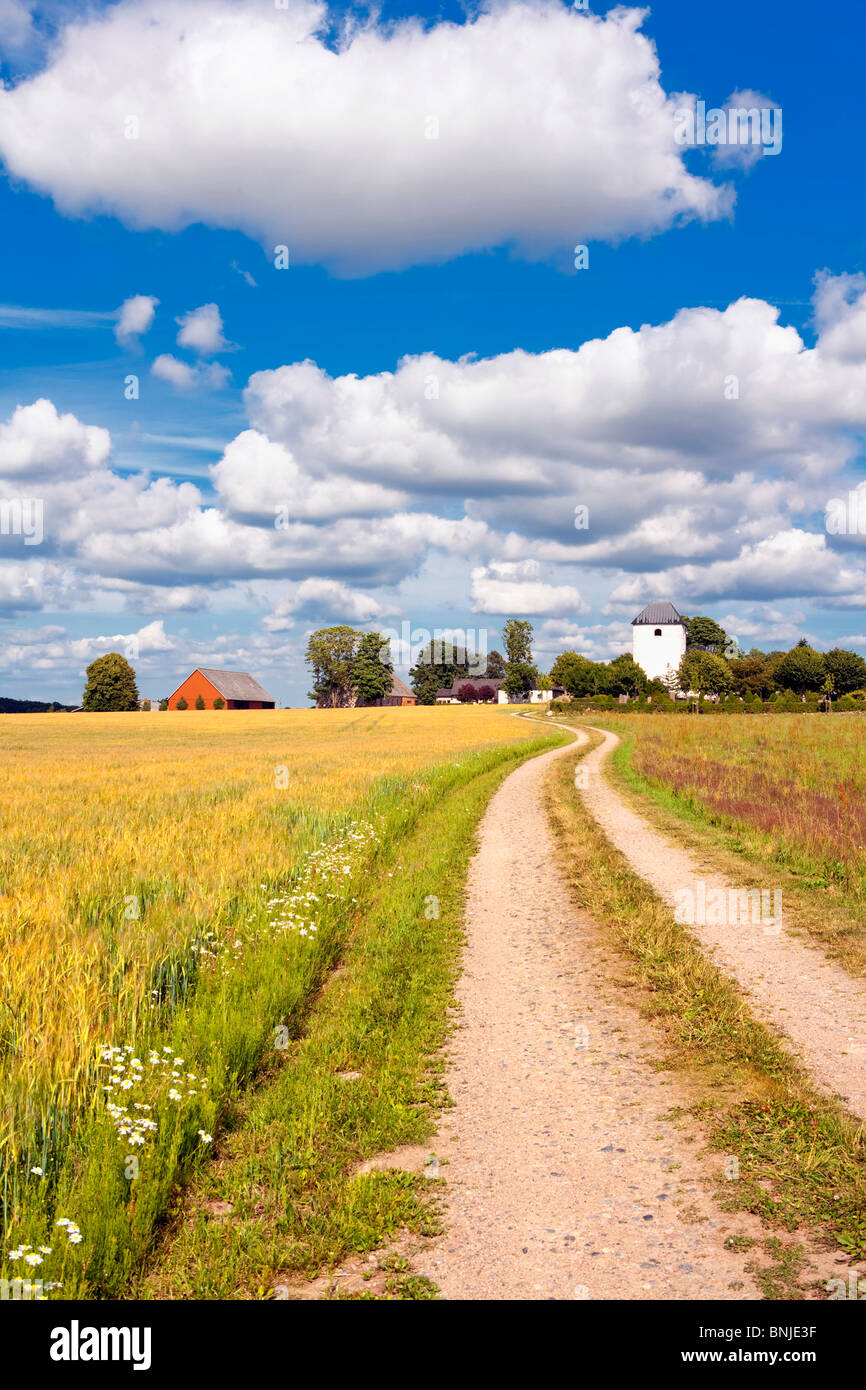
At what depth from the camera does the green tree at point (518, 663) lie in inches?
6654

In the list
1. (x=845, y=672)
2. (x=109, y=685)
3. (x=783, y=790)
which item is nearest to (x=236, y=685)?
(x=109, y=685)

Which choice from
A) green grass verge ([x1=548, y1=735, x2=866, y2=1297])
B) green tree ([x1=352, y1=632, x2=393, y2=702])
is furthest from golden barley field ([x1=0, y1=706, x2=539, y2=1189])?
green tree ([x1=352, y1=632, x2=393, y2=702])

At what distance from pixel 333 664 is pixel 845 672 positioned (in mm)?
97957

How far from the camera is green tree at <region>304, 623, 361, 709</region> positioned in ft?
545

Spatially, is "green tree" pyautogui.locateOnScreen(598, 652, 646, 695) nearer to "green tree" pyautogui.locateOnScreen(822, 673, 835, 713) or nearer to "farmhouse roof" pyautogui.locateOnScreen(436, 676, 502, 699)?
"green tree" pyautogui.locateOnScreen(822, 673, 835, 713)

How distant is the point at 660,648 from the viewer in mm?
160250

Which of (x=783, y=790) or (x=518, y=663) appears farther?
(x=518, y=663)

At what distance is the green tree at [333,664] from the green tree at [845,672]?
300 feet

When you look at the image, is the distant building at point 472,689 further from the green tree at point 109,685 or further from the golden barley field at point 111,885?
the golden barley field at point 111,885

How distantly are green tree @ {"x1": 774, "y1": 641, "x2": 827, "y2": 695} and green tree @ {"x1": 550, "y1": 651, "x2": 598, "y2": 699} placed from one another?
1421 inches

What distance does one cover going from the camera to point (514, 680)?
16862 cm

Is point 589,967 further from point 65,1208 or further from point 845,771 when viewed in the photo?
point 845,771

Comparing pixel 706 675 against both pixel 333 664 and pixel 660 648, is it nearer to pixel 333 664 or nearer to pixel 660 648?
pixel 660 648
